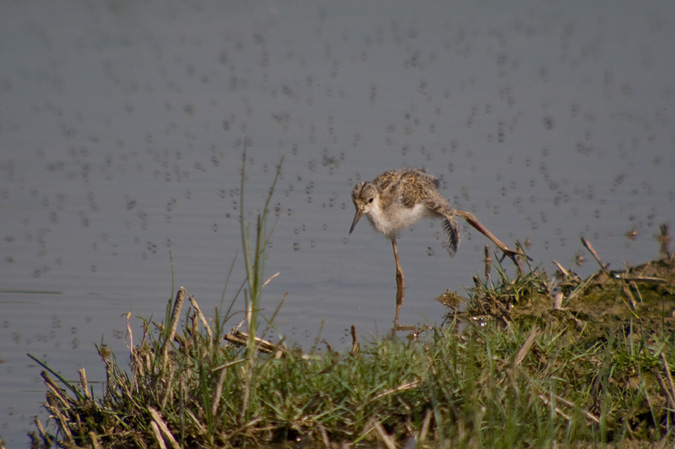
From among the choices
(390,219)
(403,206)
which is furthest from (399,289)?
(403,206)

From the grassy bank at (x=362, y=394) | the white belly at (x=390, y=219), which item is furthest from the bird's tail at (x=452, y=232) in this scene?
the grassy bank at (x=362, y=394)

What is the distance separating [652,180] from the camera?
33.2 ft

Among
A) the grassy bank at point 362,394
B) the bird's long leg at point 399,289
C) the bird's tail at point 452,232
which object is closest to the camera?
the grassy bank at point 362,394

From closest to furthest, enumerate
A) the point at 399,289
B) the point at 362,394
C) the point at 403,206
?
the point at 362,394 < the point at 399,289 < the point at 403,206

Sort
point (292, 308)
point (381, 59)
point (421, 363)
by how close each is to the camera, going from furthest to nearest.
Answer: point (381, 59) < point (292, 308) < point (421, 363)

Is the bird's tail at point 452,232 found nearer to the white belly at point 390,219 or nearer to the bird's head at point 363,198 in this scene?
the white belly at point 390,219

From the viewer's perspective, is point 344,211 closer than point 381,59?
Yes

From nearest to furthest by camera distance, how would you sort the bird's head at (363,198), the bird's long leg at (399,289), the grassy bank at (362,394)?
the grassy bank at (362,394) → the bird's long leg at (399,289) → the bird's head at (363,198)

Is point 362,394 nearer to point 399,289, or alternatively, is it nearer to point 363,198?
point 399,289

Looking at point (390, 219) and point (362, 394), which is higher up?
point (390, 219)

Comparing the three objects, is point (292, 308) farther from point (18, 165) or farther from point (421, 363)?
point (18, 165)

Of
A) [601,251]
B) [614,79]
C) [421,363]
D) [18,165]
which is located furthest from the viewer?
[614,79]

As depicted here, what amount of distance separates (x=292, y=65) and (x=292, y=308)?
8.31 meters

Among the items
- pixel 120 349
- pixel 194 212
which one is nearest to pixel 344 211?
pixel 194 212
